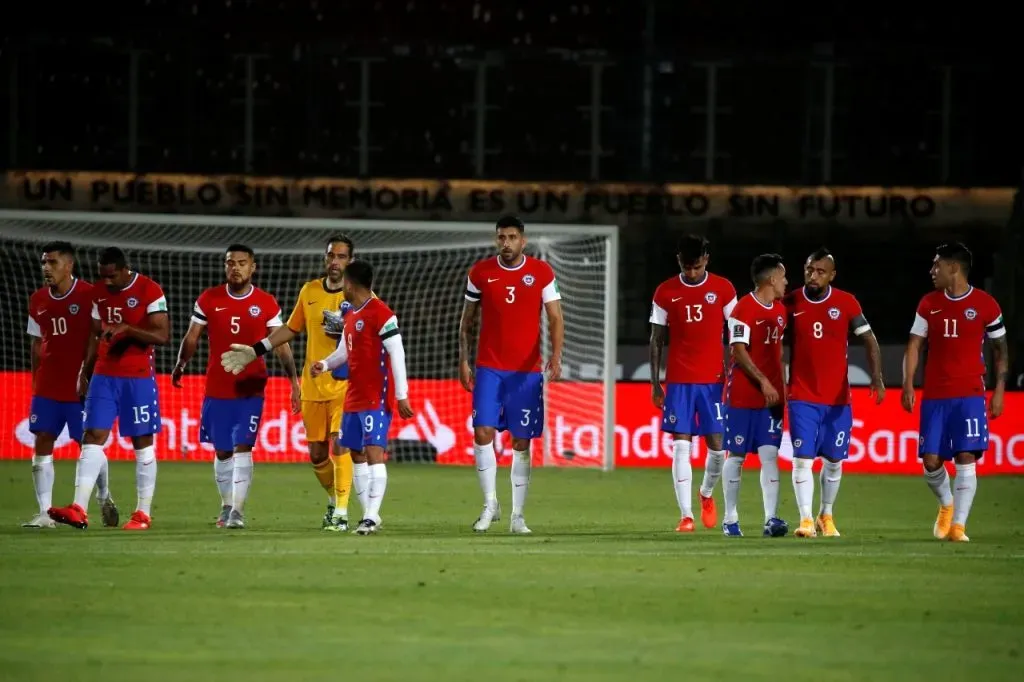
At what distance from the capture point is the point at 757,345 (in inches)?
500

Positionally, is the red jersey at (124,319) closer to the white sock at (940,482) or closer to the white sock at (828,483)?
the white sock at (828,483)

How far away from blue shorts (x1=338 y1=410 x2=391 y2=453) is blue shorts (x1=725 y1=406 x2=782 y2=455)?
2432mm

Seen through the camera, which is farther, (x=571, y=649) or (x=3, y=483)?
(x=3, y=483)

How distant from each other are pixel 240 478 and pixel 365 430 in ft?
3.90

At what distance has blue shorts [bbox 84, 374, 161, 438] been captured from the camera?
41.4 feet

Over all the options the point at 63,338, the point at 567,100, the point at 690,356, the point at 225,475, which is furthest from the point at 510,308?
the point at 567,100

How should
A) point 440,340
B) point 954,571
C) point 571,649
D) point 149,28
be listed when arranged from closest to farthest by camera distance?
point 571,649, point 954,571, point 440,340, point 149,28

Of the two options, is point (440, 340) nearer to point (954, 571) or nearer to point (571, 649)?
point (954, 571)

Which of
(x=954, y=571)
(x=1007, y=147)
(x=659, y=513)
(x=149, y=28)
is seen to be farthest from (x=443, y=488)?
(x=1007, y=147)

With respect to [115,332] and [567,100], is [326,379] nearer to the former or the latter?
[115,332]

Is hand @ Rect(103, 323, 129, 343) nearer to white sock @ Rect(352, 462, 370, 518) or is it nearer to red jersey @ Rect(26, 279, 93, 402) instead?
red jersey @ Rect(26, 279, 93, 402)

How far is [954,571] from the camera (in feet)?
33.5

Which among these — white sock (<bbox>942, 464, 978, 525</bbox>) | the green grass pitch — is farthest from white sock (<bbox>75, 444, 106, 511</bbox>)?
white sock (<bbox>942, 464, 978, 525</bbox>)

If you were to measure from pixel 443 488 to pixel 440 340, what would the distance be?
30.2ft
